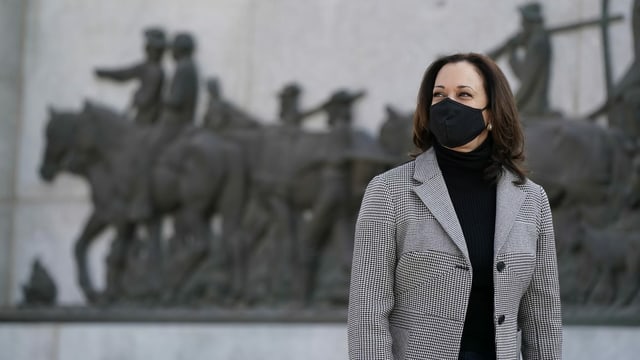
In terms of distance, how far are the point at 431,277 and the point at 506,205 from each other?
23 centimetres

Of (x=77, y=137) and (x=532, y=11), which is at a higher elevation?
(x=532, y=11)

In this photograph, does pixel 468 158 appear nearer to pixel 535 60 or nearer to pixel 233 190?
pixel 535 60

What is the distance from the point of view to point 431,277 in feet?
9.09

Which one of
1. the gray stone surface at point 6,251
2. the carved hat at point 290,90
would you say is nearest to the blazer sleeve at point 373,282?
the carved hat at point 290,90

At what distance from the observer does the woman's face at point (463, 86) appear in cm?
288

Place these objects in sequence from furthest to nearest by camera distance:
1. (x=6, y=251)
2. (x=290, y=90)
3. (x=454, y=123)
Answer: (x=6, y=251) < (x=290, y=90) < (x=454, y=123)

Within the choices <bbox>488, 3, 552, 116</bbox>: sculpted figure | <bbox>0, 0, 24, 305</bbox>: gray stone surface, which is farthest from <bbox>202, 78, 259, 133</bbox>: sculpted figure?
<bbox>488, 3, 552, 116</bbox>: sculpted figure

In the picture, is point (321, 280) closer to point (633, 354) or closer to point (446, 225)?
point (633, 354)

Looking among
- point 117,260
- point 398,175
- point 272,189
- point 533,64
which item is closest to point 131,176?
point 117,260

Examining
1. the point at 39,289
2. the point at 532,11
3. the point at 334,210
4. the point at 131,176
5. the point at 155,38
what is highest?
the point at 532,11

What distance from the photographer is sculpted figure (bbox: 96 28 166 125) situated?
10.4 metres

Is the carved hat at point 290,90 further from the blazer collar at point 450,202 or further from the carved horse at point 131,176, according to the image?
the blazer collar at point 450,202

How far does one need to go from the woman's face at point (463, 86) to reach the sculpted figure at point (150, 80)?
7.70 metres

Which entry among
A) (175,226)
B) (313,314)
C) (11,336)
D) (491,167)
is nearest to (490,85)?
(491,167)
